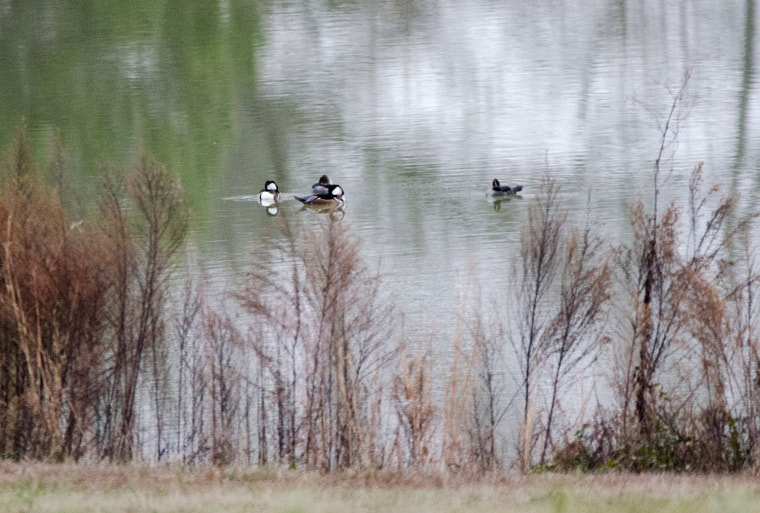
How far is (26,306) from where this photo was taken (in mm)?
14734

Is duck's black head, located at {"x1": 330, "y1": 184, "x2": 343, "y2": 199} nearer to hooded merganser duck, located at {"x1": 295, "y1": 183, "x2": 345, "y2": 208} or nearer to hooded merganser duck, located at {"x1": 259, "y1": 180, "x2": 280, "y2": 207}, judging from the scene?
hooded merganser duck, located at {"x1": 295, "y1": 183, "x2": 345, "y2": 208}

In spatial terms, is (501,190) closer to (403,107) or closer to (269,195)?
(269,195)

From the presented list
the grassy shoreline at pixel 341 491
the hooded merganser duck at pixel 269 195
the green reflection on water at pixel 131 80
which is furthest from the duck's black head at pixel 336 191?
the grassy shoreline at pixel 341 491

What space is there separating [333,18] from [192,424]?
126ft

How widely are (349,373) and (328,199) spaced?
1157cm

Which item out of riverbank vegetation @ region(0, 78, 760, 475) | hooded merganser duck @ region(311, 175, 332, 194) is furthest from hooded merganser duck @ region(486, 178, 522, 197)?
riverbank vegetation @ region(0, 78, 760, 475)

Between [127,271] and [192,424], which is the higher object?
[127,271]

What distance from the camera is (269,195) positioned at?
26.0 metres

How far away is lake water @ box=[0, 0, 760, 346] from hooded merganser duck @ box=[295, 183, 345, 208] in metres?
0.25

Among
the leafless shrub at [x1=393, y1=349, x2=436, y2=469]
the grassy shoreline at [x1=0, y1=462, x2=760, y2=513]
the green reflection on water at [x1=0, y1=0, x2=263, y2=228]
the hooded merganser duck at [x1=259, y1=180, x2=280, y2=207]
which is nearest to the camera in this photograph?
the grassy shoreline at [x1=0, y1=462, x2=760, y2=513]

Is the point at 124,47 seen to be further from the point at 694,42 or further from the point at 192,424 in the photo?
the point at 192,424

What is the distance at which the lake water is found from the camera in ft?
79.2

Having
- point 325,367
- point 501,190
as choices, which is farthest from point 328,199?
point 325,367

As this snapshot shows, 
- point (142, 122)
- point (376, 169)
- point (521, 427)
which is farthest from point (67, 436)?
point (142, 122)
